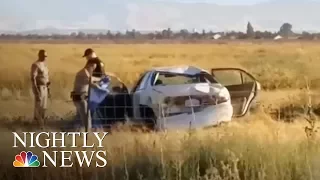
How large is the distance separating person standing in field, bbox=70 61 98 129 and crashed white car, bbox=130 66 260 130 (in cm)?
29

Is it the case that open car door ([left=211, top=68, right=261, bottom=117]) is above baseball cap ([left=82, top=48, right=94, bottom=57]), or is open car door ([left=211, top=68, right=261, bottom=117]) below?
below

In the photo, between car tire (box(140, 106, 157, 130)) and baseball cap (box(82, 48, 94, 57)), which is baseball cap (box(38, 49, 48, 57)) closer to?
baseball cap (box(82, 48, 94, 57))

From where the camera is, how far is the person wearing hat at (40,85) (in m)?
3.41

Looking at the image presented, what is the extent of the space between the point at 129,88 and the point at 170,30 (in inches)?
17.4

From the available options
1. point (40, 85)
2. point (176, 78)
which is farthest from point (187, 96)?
point (40, 85)

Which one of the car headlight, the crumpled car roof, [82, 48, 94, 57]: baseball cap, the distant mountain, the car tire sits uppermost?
the distant mountain

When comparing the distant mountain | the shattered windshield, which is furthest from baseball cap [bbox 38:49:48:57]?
the shattered windshield

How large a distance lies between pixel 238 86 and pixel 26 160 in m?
1.38

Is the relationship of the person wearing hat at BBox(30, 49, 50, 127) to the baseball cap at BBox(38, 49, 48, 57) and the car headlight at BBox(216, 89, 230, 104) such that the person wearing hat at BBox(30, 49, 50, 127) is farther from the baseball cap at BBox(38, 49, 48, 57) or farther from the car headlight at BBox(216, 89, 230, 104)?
the car headlight at BBox(216, 89, 230, 104)

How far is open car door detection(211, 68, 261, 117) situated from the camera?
348 centimetres

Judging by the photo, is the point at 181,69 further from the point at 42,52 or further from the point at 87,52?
the point at 42,52

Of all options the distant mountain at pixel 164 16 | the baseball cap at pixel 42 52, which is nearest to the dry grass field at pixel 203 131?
the baseball cap at pixel 42 52

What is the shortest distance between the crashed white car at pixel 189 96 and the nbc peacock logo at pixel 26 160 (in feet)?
2.18

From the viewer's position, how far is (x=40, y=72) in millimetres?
3418
